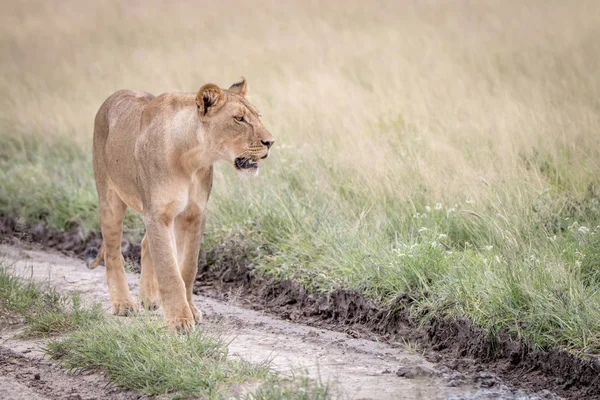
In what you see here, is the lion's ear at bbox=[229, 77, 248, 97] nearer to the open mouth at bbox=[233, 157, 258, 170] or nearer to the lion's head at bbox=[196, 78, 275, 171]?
the lion's head at bbox=[196, 78, 275, 171]

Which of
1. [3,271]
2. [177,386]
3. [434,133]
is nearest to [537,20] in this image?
[434,133]

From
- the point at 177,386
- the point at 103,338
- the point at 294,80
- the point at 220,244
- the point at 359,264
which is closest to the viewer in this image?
the point at 177,386

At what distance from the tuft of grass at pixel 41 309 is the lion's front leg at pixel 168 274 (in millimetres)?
467

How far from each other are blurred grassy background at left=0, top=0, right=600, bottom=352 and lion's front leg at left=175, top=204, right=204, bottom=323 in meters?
0.95

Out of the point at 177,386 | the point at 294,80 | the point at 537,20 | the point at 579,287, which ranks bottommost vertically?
the point at 177,386

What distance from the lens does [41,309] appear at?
6348 mm

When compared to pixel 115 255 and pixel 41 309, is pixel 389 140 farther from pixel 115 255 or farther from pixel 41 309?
pixel 41 309

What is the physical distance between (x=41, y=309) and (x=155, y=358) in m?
1.66

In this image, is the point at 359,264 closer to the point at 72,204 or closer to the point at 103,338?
the point at 103,338

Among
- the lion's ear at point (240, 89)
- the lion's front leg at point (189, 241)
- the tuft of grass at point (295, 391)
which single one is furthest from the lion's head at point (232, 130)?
the tuft of grass at point (295, 391)

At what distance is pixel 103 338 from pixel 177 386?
0.76m

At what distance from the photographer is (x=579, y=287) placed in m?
5.45

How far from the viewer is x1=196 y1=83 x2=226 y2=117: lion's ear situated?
579 cm

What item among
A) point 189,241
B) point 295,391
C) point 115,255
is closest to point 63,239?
point 115,255
